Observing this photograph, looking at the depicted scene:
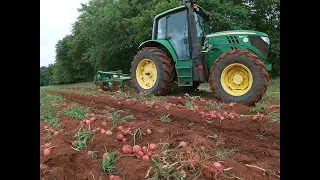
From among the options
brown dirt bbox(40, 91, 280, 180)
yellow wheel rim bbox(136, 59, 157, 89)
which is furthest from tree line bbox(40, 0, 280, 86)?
brown dirt bbox(40, 91, 280, 180)

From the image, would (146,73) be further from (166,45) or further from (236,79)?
(236,79)

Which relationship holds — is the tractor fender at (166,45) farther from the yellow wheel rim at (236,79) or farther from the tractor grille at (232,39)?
the yellow wheel rim at (236,79)

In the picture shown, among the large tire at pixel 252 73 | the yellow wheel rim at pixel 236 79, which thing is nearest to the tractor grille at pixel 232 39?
the large tire at pixel 252 73

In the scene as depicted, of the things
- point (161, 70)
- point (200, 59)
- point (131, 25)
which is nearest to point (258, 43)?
point (200, 59)

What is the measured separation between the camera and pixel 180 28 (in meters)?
6.36

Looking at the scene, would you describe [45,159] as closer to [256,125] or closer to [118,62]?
[256,125]

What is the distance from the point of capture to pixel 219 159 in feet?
7.07

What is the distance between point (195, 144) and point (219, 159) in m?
0.27

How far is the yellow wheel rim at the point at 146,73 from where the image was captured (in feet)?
22.6

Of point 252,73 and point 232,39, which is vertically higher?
point 232,39

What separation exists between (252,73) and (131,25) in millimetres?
11474

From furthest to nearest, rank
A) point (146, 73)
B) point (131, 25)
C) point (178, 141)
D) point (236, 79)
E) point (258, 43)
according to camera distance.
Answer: point (131, 25), point (146, 73), point (258, 43), point (236, 79), point (178, 141)
